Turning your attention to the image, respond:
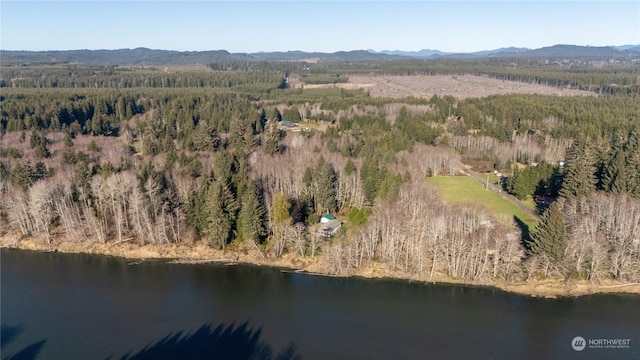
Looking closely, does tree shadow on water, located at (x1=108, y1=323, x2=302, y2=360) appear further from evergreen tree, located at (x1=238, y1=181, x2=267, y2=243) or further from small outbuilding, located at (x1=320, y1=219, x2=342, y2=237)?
small outbuilding, located at (x1=320, y1=219, x2=342, y2=237)

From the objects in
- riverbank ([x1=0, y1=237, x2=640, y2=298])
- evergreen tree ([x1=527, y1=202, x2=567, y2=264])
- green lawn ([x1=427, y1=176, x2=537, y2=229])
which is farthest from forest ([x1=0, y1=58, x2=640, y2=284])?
green lawn ([x1=427, y1=176, x2=537, y2=229])

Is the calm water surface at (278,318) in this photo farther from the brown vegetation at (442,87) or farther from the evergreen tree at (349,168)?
the brown vegetation at (442,87)

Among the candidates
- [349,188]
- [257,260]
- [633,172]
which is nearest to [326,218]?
[349,188]

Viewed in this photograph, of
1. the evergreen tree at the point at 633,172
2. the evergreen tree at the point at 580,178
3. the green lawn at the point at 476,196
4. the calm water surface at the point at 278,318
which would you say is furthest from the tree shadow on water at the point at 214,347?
the evergreen tree at the point at 633,172

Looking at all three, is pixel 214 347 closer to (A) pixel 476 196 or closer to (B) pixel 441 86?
(A) pixel 476 196

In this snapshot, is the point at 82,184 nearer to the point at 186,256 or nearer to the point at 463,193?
the point at 186,256

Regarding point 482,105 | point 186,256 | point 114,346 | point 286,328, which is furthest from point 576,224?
point 482,105
